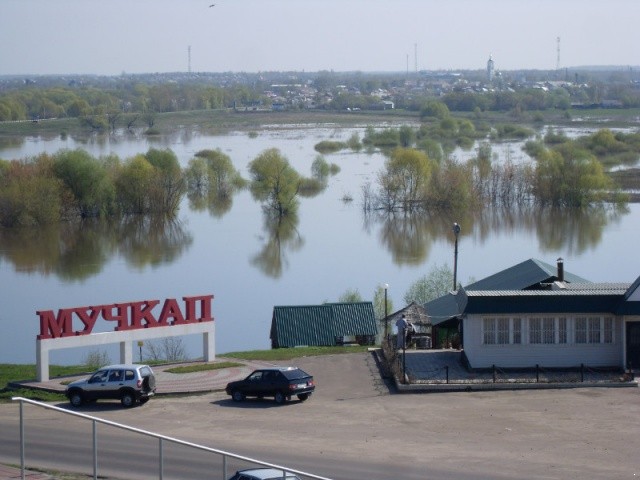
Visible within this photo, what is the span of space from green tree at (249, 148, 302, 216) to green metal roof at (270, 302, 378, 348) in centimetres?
4023

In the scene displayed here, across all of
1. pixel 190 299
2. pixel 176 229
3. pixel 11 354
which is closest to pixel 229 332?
pixel 11 354

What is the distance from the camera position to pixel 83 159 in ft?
225

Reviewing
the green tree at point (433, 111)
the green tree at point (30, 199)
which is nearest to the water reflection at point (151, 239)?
the green tree at point (30, 199)

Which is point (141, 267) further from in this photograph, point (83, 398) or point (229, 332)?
point (83, 398)

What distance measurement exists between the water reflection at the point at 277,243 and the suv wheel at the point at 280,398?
28300 mm

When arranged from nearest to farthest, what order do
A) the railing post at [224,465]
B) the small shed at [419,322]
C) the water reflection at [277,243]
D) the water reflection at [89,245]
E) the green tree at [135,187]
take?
the railing post at [224,465], the small shed at [419,322], the water reflection at [277,243], the water reflection at [89,245], the green tree at [135,187]

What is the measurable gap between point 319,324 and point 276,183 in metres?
42.1

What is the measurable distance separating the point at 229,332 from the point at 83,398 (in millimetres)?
16325

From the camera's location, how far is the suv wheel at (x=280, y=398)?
22.4 m

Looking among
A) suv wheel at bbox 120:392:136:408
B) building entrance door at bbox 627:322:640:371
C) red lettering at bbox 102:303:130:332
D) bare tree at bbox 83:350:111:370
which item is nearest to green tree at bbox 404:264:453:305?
bare tree at bbox 83:350:111:370

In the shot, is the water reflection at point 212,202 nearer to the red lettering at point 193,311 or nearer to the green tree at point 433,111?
the red lettering at point 193,311

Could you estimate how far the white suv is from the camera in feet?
71.5

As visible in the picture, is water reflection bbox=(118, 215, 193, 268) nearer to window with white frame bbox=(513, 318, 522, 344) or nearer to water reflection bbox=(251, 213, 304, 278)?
water reflection bbox=(251, 213, 304, 278)

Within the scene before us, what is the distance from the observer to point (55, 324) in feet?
80.5
